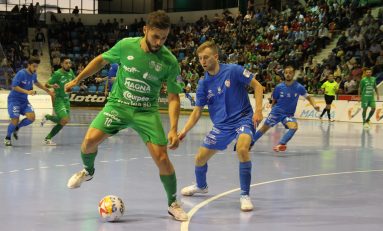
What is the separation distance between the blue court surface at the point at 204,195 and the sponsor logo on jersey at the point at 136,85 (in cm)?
127

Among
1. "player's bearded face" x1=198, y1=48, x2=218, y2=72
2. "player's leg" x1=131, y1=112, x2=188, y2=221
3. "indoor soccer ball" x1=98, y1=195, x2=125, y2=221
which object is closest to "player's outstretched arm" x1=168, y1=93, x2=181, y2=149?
"player's leg" x1=131, y1=112, x2=188, y2=221

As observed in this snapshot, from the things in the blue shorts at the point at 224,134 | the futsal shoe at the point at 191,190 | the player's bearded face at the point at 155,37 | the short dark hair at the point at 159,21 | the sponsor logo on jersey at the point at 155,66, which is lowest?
the futsal shoe at the point at 191,190

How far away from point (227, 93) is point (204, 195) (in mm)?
1287

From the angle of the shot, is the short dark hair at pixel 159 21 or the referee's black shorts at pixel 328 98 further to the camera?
the referee's black shorts at pixel 328 98

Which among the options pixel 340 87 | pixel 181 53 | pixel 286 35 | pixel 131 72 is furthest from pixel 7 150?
pixel 181 53

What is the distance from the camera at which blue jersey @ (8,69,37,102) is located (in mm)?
12086

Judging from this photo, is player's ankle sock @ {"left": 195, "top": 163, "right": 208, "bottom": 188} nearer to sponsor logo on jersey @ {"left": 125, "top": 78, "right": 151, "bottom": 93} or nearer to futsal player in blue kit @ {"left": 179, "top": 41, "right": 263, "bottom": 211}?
futsal player in blue kit @ {"left": 179, "top": 41, "right": 263, "bottom": 211}

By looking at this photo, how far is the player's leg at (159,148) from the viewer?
5582 mm

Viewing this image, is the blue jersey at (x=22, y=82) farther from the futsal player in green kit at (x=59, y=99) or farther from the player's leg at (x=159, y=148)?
the player's leg at (x=159, y=148)

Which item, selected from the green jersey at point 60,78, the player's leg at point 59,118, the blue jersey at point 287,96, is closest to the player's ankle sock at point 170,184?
the blue jersey at point 287,96

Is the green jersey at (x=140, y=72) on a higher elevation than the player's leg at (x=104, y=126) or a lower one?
higher

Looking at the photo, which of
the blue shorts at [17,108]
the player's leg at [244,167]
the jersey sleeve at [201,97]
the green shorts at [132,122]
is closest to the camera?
the green shorts at [132,122]

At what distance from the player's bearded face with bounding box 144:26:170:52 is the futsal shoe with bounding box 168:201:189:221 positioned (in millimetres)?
1539

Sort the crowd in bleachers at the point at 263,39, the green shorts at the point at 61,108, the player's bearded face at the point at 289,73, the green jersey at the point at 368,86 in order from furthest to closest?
1. the crowd in bleachers at the point at 263,39
2. the green jersey at the point at 368,86
3. the green shorts at the point at 61,108
4. the player's bearded face at the point at 289,73
